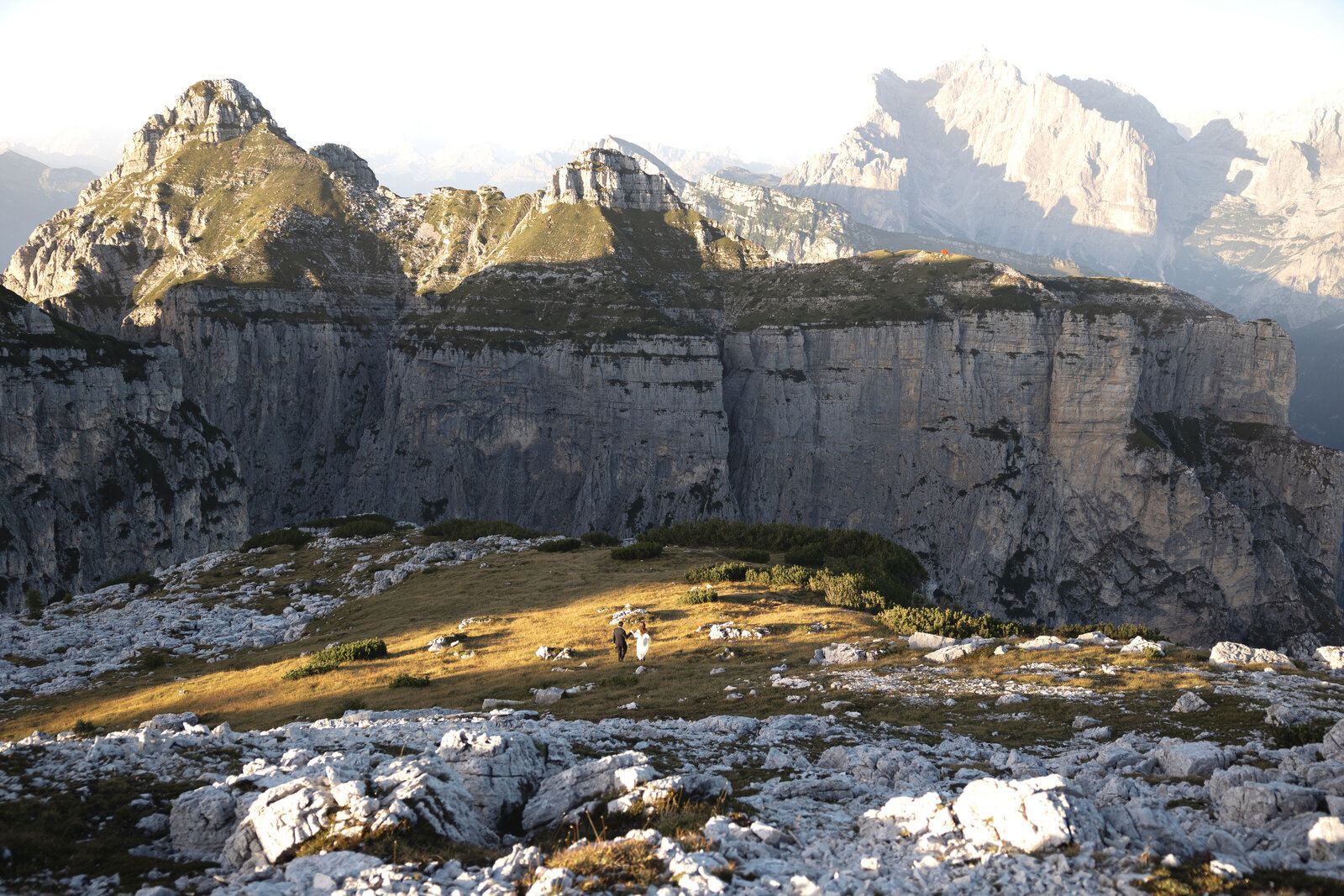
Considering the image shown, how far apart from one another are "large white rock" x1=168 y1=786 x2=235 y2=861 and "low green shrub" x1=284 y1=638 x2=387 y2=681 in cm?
1384

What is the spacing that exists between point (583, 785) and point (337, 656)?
16199 millimetres

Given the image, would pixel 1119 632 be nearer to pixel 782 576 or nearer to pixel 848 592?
pixel 848 592

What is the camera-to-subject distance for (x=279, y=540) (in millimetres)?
44250

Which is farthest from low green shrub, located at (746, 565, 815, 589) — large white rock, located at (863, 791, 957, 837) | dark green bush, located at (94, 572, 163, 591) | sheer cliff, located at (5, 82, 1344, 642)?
sheer cliff, located at (5, 82, 1344, 642)

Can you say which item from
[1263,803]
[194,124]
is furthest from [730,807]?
[194,124]

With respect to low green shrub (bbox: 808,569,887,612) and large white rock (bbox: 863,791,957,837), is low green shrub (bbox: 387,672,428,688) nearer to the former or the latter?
low green shrub (bbox: 808,569,887,612)

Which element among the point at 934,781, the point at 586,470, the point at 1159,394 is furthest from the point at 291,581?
the point at 1159,394

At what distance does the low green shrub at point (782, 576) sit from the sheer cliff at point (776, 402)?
8395 cm

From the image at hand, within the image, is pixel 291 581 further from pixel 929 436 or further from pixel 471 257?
pixel 471 257

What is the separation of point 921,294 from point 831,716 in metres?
113

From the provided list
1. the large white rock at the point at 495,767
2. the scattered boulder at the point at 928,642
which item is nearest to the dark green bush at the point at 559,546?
the scattered boulder at the point at 928,642

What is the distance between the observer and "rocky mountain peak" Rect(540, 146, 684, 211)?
146 m

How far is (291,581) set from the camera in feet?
120

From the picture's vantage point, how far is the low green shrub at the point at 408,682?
20.4 metres
